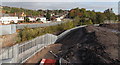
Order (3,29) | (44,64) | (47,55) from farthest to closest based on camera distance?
(3,29) < (47,55) < (44,64)

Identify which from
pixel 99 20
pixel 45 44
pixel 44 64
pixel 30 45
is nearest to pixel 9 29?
pixel 45 44

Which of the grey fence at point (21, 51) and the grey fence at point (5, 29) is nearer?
the grey fence at point (21, 51)

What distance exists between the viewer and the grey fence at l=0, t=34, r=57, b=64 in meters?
13.3

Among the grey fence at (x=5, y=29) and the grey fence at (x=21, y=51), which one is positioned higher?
the grey fence at (x=5, y=29)

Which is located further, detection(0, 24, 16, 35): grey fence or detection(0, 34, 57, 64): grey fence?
detection(0, 24, 16, 35): grey fence

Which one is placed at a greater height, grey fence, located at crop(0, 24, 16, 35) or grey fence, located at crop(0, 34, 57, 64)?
grey fence, located at crop(0, 24, 16, 35)

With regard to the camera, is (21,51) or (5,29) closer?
(21,51)

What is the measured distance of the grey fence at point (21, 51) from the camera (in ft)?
43.7

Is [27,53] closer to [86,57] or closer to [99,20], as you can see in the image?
[86,57]

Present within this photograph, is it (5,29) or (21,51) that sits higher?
(5,29)

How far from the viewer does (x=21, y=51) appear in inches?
634

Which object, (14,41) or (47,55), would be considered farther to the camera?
(14,41)

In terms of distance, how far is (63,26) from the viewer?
2100 inches

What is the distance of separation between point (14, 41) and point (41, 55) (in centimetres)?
1118
